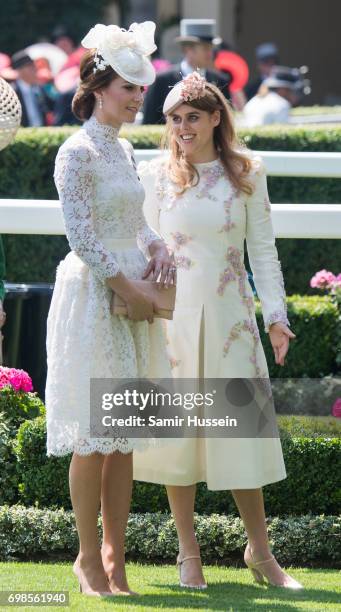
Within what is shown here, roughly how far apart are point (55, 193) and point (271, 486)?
138 inches

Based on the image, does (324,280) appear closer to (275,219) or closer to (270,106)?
(275,219)

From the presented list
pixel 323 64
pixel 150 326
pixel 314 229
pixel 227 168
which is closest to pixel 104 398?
pixel 150 326

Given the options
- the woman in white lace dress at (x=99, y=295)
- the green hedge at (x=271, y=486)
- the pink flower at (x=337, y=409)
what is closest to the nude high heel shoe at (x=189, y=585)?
the woman in white lace dress at (x=99, y=295)

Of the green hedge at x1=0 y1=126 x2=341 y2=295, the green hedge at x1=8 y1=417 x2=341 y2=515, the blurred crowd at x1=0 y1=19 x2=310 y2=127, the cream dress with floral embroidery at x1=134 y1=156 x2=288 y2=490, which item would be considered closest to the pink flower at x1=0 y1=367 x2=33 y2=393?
the green hedge at x1=8 y1=417 x2=341 y2=515

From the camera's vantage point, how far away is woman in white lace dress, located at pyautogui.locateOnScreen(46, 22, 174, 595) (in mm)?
4719

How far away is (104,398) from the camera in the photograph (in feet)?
15.8

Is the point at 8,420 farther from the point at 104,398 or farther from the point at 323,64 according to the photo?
the point at 323,64

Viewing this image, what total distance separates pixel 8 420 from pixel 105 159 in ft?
5.26

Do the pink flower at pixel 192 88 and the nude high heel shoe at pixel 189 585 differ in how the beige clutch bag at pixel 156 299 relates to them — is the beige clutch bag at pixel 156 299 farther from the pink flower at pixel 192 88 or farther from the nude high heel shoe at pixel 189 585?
the nude high heel shoe at pixel 189 585

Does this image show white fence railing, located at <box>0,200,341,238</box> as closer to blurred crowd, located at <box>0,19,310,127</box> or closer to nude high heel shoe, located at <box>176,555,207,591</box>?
nude high heel shoe, located at <box>176,555,207,591</box>

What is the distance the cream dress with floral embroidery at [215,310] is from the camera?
5145 mm

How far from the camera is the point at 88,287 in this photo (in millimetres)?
4789

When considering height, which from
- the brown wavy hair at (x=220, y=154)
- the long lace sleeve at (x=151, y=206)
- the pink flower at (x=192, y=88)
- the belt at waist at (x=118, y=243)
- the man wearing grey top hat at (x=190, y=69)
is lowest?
the belt at waist at (x=118, y=243)

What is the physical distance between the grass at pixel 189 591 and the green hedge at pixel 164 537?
97 mm
